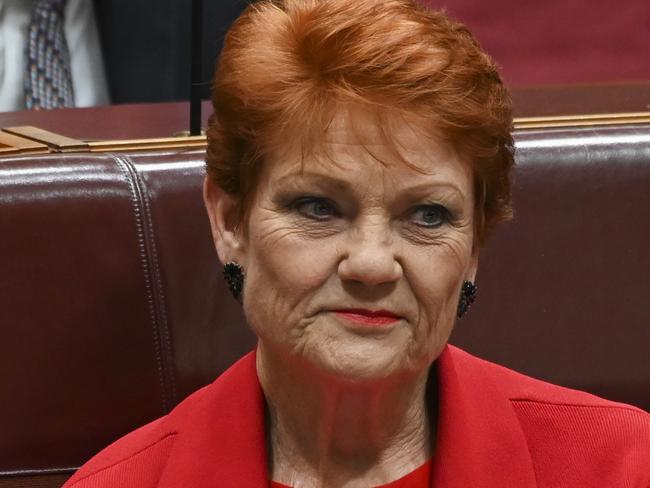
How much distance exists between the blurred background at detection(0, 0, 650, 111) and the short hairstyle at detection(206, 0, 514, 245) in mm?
1245

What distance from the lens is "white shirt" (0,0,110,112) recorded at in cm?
285

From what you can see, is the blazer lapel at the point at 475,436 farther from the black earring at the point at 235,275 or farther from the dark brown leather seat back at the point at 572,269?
the dark brown leather seat back at the point at 572,269

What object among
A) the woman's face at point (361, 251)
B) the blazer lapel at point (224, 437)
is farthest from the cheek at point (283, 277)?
the blazer lapel at point (224, 437)

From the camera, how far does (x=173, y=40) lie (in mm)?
3025

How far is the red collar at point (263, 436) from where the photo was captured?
1405mm

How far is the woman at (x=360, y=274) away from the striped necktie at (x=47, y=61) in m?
1.44

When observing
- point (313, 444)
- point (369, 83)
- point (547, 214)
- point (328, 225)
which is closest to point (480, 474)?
point (313, 444)

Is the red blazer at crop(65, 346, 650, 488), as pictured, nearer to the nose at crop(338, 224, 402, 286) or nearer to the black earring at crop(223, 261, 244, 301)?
the black earring at crop(223, 261, 244, 301)

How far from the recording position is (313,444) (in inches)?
56.9

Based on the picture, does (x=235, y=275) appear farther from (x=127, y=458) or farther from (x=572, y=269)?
(x=572, y=269)

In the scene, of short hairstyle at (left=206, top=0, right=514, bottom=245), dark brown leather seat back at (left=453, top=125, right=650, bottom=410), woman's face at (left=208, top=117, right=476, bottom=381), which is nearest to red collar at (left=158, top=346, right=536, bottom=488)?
woman's face at (left=208, top=117, right=476, bottom=381)

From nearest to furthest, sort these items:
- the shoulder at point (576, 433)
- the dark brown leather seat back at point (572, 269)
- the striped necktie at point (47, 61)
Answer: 1. the shoulder at point (576, 433)
2. the dark brown leather seat back at point (572, 269)
3. the striped necktie at point (47, 61)

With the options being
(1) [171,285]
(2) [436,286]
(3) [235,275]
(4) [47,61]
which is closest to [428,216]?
(2) [436,286]

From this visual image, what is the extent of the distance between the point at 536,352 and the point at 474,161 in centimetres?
56
